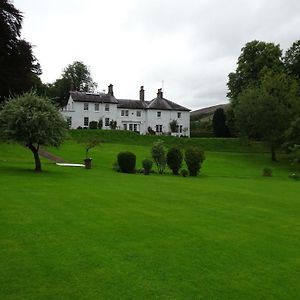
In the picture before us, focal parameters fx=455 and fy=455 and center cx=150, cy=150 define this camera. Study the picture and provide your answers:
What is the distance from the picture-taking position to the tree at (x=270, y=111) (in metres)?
52.0

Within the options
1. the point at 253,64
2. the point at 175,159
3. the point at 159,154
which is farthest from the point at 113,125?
the point at 175,159

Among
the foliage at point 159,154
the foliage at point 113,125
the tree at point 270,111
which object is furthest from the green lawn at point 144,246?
the foliage at point 113,125

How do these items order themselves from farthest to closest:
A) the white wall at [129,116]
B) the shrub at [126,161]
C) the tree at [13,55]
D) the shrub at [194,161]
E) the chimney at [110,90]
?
1. the chimney at [110,90]
2. the white wall at [129,116]
3. the tree at [13,55]
4. the shrub at [194,161]
5. the shrub at [126,161]

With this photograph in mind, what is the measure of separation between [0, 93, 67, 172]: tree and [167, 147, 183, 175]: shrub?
9.57m

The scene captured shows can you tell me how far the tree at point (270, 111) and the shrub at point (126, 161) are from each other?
24.0m

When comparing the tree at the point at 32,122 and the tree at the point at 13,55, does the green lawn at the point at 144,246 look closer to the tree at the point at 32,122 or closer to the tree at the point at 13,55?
the tree at the point at 32,122

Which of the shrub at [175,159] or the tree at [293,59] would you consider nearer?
the shrub at [175,159]

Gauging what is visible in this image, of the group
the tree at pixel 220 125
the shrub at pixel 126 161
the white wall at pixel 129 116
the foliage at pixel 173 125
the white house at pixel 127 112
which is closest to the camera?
the shrub at pixel 126 161

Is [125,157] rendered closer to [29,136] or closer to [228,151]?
[29,136]

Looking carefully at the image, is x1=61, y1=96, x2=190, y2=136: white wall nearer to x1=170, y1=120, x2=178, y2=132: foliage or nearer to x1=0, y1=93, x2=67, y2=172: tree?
x1=170, y1=120, x2=178, y2=132: foliage

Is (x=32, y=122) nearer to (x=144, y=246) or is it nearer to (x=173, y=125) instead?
(x=144, y=246)

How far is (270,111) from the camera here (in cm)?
5206

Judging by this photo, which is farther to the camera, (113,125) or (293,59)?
(113,125)

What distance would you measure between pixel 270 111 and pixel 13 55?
28551mm
